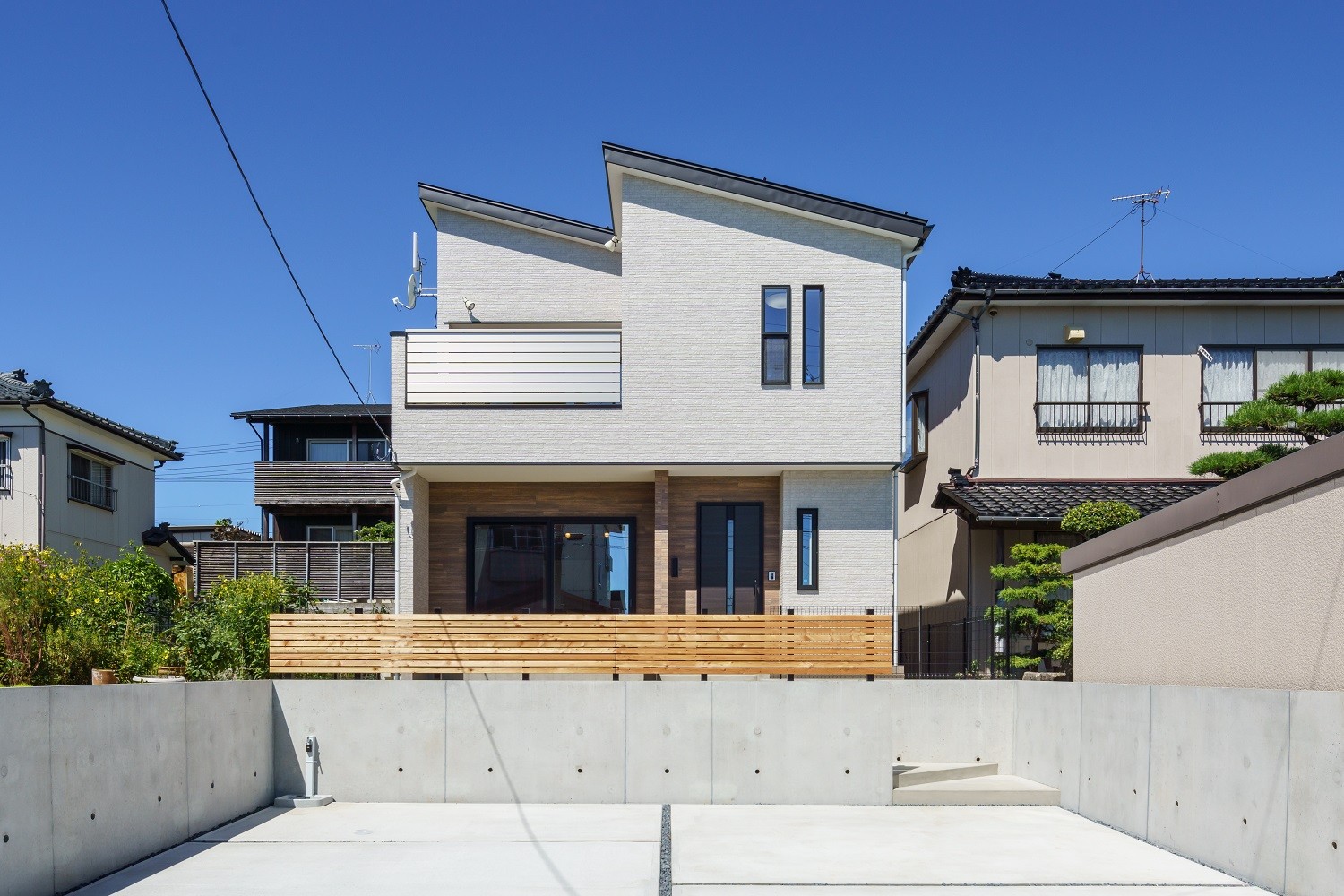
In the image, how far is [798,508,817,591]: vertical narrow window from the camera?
1492 cm

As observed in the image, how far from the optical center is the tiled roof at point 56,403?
22.0 meters

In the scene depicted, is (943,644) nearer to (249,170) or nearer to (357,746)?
(357,746)

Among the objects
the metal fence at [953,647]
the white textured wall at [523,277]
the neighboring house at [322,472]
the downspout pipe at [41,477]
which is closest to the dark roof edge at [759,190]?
the white textured wall at [523,277]

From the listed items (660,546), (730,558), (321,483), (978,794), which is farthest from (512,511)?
(321,483)

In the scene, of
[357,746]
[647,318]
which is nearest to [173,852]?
[357,746]

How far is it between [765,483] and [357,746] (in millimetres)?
6811

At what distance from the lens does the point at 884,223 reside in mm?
14641

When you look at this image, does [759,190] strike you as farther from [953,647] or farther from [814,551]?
[953,647]

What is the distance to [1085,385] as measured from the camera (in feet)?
54.2

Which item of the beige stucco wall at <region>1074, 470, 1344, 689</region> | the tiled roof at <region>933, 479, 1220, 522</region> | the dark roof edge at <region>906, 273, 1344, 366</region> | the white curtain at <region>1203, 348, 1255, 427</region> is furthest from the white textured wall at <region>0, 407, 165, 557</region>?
the white curtain at <region>1203, 348, 1255, 427</region>

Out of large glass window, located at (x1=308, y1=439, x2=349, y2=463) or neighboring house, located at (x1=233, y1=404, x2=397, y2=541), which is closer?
neighboring house, located at (x1=233, y1=404, x2=397, y2=541)

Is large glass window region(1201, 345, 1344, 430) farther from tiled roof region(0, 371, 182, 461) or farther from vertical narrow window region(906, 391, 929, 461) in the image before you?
tiled roof region(0, 371, 182, 461)

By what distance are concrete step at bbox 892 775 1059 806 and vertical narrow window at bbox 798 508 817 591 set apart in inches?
147

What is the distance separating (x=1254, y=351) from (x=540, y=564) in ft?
38.0
